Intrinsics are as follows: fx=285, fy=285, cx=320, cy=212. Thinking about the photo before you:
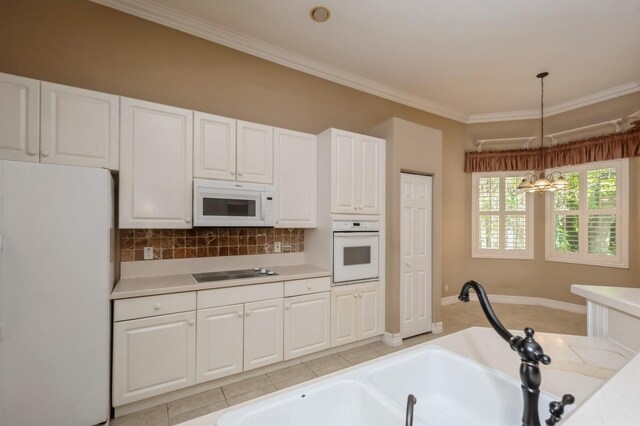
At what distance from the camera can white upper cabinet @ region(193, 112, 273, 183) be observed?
2506mm

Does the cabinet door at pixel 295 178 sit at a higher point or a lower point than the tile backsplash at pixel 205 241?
higher

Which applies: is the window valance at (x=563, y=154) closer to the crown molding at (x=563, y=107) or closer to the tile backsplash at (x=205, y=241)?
the crown molding at (x=563, y=107)

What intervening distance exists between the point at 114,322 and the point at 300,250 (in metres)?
1.87

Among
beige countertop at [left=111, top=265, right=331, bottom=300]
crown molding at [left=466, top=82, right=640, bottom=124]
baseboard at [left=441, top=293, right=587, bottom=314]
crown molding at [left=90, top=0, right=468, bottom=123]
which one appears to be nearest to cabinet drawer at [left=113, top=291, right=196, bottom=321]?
beige countertop at [left=111, top=265, right=331, bottom=300]

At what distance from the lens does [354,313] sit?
307cm

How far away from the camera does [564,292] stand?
450 centimetres

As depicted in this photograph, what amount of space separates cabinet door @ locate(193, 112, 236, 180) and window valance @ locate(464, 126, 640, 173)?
13.8 feet

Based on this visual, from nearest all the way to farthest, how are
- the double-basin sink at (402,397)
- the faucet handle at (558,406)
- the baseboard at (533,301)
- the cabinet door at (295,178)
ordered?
the faucet handle at (558,406) → the double-basin sink at (402,397) → the cabinet door at (295,178) → the baseboard at (533,301)

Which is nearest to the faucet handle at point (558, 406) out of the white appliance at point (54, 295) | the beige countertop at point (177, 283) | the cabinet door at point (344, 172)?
the beige countertop at point (177, 283)

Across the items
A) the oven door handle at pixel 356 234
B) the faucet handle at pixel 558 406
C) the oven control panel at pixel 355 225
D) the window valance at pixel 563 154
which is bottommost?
the faucet handle at pixel 558 406

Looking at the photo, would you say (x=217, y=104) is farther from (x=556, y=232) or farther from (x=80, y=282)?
(x=556, y=232)

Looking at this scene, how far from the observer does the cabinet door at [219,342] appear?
2.24 meters

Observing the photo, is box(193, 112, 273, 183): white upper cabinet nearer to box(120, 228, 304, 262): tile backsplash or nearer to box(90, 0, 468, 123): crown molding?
box(120, 228, 304, 262): tile backsplash

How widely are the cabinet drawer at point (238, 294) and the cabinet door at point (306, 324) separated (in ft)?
0.56
